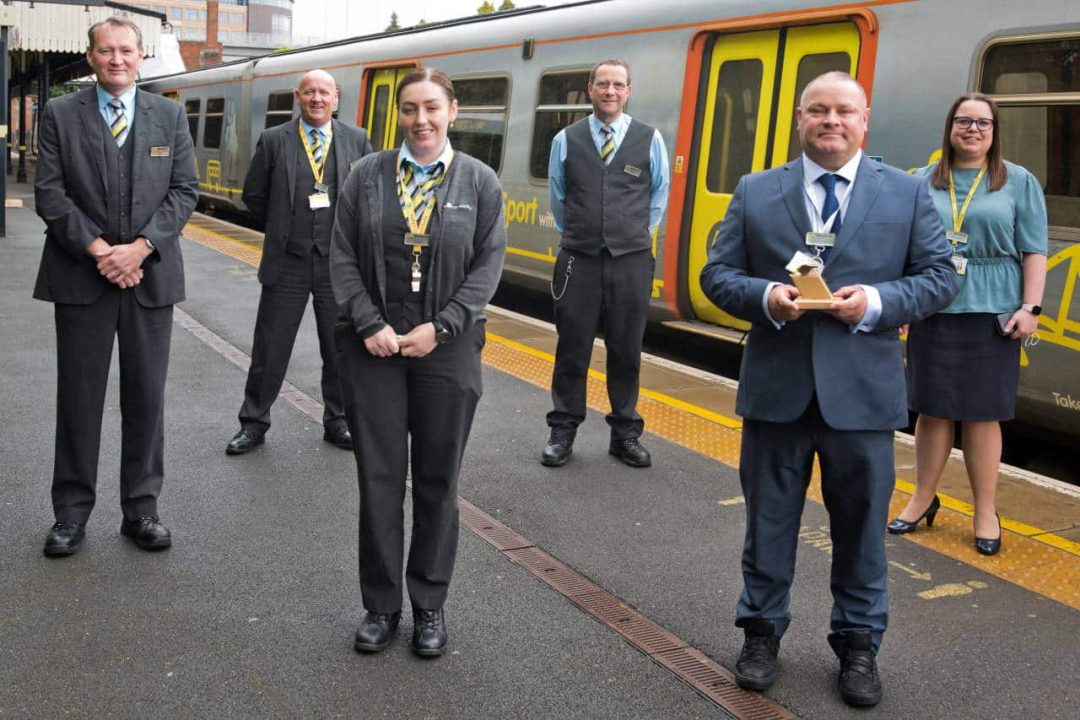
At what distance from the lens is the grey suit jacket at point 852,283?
11.1 feet

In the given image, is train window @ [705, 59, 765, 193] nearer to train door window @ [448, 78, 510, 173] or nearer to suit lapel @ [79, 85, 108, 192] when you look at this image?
train door window @ [448, 78, 510, 173]

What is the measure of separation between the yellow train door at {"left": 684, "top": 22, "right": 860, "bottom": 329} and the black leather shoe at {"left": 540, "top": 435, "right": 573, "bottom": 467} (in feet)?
6.76

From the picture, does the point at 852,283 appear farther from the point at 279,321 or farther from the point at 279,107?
the point at 279,107

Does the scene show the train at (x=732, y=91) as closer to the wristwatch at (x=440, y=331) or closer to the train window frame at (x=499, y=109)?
the train window frame at (x=499, y=109)

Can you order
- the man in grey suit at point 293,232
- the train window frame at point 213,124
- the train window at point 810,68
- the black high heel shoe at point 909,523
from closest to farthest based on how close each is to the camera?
the black high heel shoe at point 909,523, the man in grey suit at point 293,232, the train window at point 810,68, the train window frame at point 213,124

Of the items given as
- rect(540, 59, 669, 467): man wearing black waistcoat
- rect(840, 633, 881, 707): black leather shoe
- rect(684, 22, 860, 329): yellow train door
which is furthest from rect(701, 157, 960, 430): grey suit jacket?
rect(684, 22, 860, 329): yellow train door

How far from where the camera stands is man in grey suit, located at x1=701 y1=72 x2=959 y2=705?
3373 millimetres

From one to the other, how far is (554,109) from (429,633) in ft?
24.1

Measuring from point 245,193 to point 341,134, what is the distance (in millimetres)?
601

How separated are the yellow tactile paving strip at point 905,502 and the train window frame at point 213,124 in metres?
11.9

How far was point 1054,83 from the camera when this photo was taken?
19.9 ft

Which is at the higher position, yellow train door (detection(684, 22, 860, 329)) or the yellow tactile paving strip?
yellow train door (detection(684, 22, 860, 329))

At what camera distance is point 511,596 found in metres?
4.21

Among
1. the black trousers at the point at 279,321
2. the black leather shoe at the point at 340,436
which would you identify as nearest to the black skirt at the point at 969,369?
the black leather shoe at the point at 340,436
